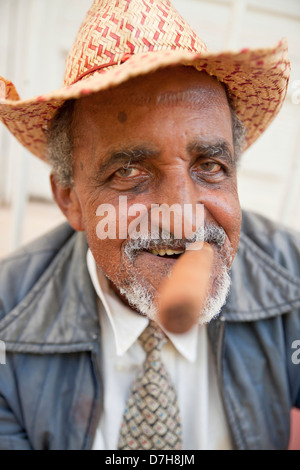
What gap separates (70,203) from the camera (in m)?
1.69

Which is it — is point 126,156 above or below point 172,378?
above

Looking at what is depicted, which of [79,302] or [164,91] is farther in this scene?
[79,302]

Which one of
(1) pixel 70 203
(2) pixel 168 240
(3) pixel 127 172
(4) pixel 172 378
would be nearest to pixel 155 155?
(3) pixel 127 172

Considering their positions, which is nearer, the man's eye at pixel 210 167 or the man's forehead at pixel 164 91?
the man's forehead at pixel 164 91

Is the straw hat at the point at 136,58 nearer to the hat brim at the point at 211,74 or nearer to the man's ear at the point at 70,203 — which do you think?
the hat brim at the point at 211,74

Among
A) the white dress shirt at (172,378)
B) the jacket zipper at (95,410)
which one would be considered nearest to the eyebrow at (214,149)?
the white dress shirt at (172,378)

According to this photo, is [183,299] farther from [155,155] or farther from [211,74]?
[211,74]

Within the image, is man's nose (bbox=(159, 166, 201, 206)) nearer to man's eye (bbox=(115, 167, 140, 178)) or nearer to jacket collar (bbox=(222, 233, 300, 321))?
man's eye (bbox=(115, 167, 140, 178))

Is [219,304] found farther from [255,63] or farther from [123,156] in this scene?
[255,63]

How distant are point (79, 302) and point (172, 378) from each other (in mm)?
523

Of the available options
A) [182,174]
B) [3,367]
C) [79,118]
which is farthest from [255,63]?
[3,367]

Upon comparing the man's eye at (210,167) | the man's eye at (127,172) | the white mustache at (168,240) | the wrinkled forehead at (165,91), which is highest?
the wrinkled forehead at (165,91)

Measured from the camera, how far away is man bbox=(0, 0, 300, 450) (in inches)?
48.7

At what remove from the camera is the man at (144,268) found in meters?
1.24
